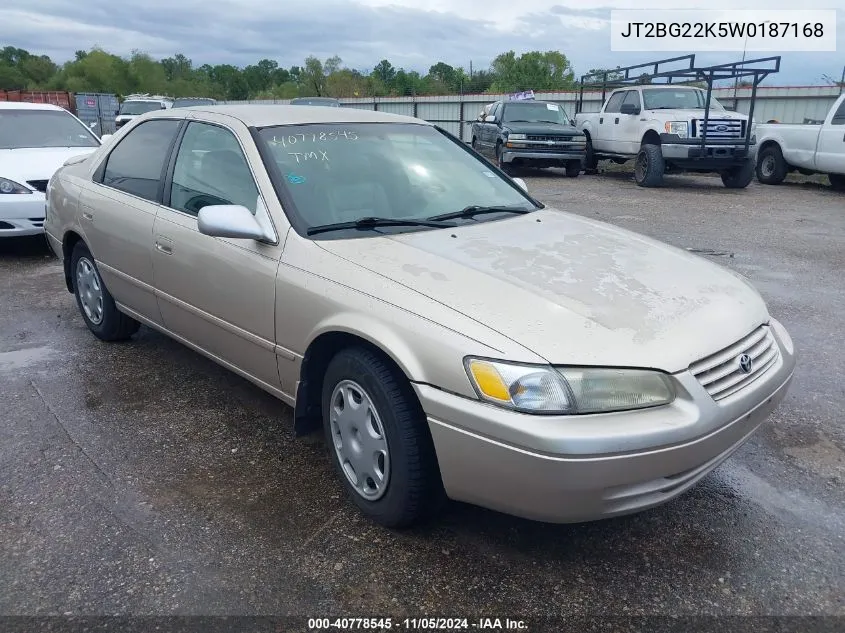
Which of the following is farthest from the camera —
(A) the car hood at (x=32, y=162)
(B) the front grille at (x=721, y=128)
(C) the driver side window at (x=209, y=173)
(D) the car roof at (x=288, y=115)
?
(B) the front grille at (x=721, y=128)

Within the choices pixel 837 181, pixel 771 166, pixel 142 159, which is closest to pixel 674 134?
→ pixel 771 166

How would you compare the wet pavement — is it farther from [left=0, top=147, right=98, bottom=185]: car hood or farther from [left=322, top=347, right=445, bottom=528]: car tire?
[left=0, top=147, right=98, bottom=185]: car hood

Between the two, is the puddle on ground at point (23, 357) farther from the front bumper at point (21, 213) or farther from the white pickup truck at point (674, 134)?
the white pickup truck at point (674, 134)

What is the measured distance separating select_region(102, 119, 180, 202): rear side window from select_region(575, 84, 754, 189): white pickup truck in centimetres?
1072

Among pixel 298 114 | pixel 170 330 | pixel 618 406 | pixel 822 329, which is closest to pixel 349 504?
pixel 618 406

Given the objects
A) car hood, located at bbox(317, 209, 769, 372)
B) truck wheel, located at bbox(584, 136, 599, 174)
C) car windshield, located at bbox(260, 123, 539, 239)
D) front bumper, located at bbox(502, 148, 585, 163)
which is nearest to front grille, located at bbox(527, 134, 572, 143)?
front bumper, located at bbox(502, 148, 585, 163)

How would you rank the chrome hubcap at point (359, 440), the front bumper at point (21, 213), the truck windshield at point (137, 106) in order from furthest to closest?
1. the truck windshield at point (137, 106)
2. the front bumper at point (21, 213)
3. the chrome hubcap at point (359, 440)

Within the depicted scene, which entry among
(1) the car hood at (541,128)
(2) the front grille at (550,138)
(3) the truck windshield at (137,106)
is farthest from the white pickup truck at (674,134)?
(3) the truck windshield at (137,106)

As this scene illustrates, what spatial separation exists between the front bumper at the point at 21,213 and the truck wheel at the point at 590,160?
11.7 metres

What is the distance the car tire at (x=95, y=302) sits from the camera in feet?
15.1

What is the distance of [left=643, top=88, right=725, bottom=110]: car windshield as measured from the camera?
13.4m

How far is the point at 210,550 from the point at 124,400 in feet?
5.30

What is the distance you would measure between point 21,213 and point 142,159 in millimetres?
3748

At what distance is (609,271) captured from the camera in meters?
2.82
